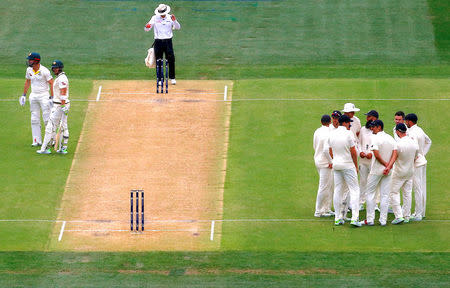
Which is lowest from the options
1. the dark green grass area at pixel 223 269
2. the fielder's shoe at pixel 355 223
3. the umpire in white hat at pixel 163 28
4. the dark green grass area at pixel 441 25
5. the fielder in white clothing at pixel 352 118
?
the dark green grass area at pixel 223 269

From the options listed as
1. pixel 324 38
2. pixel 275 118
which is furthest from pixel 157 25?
pixel 324 38

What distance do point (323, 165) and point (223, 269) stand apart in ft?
11.9

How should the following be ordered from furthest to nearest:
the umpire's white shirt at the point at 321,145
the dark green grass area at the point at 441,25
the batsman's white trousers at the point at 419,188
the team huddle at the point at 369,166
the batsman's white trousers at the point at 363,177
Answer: the dark green grass area at the point at 441,25
the batsman's white trousers at the point at 363,177
the batsman's white trousers at the point at 419,188
the umpire's white shirt at the point at 321,145
the team huddle at the point at 369,166

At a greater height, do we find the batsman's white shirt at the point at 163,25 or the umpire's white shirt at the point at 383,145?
the batsman's white shirt at the point at 163,25

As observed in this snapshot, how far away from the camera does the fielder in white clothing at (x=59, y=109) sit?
26156 millimetres

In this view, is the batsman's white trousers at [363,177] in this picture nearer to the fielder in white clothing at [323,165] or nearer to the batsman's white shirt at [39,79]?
the fielder in white clothing at [323,165]

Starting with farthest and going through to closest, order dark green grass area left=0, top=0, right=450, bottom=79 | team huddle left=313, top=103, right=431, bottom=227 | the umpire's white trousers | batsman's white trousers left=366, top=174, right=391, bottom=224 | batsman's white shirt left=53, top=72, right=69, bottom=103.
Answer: dark green grass area left=0, top=0, right=450, bottom=79 < batsman's white shirt left=53, top=72, right=69, bottom=103 < batsman's white trousers left=366, top=174, right=391, bottom=224 < the umpire's white trousers < team huddle left=313, top=103, right=431, bottom=227

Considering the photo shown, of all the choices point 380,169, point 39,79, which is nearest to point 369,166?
point 380,169

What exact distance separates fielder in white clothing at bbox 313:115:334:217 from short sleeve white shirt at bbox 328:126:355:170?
0.27 meters

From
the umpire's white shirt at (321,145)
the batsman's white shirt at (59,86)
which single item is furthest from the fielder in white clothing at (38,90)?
the umpire's white shirt at (321,145)

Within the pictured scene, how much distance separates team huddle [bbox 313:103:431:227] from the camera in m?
22.2

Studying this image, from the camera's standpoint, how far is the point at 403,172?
886 inches

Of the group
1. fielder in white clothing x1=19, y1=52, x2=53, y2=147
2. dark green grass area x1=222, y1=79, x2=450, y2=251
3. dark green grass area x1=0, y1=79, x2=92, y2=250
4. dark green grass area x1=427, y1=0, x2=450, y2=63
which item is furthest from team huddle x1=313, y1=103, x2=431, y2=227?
dark green grass area x1=427, y1=0, x2=450, y2=63

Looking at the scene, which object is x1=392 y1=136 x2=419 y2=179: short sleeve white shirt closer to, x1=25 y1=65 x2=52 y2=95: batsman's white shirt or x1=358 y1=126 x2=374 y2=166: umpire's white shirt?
x1=358 y1=126 x2=374 y2=166: umpire's white shirt
